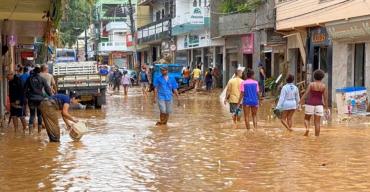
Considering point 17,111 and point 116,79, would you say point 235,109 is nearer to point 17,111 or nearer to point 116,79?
point 17,111

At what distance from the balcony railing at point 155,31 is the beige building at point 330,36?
2221 centimetres

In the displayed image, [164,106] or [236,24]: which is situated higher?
[236,24]

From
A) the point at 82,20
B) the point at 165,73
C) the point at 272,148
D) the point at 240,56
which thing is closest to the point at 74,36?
the point at 82,20

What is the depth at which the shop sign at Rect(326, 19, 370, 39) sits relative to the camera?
19.9 meters

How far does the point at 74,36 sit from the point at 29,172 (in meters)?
60.8

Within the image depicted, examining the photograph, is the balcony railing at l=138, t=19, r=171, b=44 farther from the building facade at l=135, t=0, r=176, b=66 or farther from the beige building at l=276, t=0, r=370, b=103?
the beige building at l=276, t=0, r=370, b=103

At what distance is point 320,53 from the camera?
2598 cm

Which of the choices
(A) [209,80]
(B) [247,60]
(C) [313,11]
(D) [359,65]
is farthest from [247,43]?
(D) [359,65]

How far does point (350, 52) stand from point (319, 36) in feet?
10.2

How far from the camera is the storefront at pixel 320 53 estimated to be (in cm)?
2404

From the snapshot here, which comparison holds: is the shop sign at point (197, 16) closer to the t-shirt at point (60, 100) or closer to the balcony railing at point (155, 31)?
the balcony railing at point (155, 31)

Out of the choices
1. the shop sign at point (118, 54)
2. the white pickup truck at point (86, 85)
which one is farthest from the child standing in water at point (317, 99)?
the shop sign at point (118, 54)

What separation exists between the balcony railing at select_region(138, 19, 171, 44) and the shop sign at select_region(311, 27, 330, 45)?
24.0 meters

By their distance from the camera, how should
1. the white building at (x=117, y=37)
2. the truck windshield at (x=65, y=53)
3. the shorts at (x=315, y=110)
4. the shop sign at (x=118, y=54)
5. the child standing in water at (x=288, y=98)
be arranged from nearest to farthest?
the shorts at (x=315, y=110), the child standing in water at (x=288, y=98), the truck windshield at (x=65, y=53), the white building at (x=117, y=37), the shop sign at (x=118, y=54)
